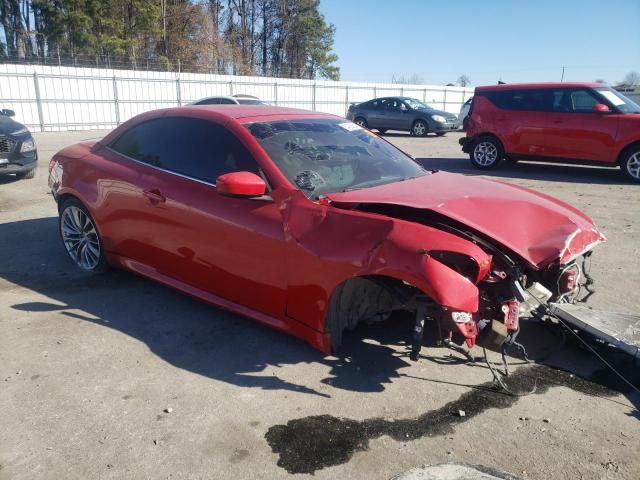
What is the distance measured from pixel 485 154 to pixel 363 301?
9.36 m

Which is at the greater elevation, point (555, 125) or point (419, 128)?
point (555, 125)

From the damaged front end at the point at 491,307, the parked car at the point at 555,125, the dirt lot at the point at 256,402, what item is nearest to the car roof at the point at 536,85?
the parked car at the point at 555,125

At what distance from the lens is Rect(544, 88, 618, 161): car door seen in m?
10.3

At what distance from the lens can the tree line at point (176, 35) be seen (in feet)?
114

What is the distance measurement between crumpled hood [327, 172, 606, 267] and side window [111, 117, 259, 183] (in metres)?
0.86

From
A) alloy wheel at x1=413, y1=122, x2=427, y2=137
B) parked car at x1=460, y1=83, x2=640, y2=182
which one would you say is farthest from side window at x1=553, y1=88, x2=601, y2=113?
alloy wheel at x1=413, y1=122, x2=427, y2=137

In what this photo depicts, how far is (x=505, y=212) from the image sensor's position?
3404 mm

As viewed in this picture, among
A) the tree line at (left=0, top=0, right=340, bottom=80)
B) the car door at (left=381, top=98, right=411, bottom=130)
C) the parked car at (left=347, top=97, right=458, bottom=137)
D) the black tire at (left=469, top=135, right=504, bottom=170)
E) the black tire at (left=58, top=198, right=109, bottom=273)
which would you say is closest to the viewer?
the black tire at (left=58, top=198, right=109, bottom=273)

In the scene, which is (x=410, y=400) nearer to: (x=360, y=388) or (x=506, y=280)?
(x=360, y=388)

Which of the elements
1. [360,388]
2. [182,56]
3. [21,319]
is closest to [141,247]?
[21,319]

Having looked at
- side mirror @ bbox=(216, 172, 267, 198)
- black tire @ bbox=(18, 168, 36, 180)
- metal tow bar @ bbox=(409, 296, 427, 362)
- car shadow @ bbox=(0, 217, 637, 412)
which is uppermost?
side mirror @ bbox=(216, 172, 267, 198)

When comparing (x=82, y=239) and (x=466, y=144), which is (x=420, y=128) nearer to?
(x=466, y=144)

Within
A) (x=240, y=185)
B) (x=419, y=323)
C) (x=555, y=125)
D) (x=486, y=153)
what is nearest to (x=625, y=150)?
(x=555, y=125)

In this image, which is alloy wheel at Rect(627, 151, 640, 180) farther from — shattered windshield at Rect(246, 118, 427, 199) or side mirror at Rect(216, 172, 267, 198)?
side mirror at Rect(216, 172, 267, 198)
